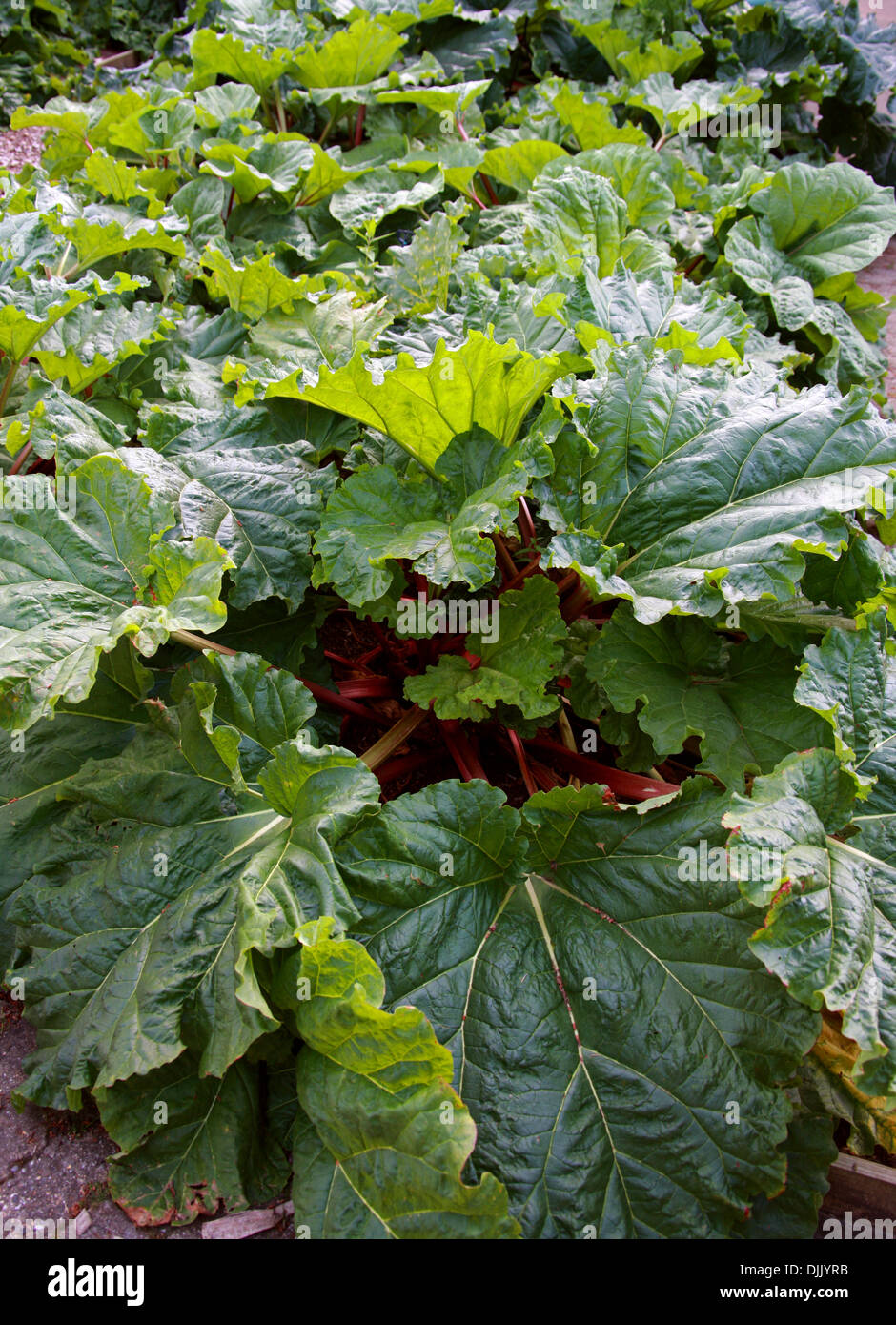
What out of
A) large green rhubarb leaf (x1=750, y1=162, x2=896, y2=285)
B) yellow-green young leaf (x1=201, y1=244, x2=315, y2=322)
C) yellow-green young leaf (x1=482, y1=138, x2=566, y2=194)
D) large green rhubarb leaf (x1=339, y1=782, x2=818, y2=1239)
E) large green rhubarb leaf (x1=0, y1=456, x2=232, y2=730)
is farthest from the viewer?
yellow-green young leaf (x1=482, y1=138, x2=566, y2=194)

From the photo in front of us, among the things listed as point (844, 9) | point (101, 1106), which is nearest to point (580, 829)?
point (101, 1106)

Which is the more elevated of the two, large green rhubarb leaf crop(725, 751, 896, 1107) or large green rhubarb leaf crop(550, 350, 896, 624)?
large green rhubarb leaf crop(550, 350, 896, 624)

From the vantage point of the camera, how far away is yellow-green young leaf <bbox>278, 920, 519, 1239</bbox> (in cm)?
138

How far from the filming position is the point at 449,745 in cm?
224

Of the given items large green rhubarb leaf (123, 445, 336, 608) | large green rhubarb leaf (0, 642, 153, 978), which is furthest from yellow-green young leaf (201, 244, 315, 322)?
large green rhubarb leaf (0, 642, 153, 978)

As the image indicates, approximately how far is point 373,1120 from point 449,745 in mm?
934

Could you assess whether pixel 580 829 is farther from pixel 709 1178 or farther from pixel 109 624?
pixel 109 624

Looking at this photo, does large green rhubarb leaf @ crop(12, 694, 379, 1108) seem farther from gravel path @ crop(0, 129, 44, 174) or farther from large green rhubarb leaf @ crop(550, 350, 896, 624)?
gravel path @ crop(0, 129, 44, 174)

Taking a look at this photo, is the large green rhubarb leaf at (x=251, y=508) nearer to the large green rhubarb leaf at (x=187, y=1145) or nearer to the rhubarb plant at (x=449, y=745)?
the rhubarb plant at (x=449, y=745)

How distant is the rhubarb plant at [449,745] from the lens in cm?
155

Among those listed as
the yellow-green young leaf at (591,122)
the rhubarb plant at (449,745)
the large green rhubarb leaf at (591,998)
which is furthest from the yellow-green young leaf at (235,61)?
the large green rhubarb leaf at (591,998)

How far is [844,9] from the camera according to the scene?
4840mm
